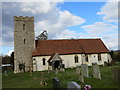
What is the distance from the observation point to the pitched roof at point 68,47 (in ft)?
105

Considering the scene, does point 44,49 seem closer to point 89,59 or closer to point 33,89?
point 89,59

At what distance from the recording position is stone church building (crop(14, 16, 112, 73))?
3050 cm

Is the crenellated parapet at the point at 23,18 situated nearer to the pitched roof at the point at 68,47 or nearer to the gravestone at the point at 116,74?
the pitched roof at the point at 68,47

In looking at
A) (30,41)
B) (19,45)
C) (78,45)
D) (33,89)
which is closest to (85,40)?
(78,45)

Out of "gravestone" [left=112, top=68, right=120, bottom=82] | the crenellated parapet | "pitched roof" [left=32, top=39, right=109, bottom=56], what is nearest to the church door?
"pitched roof" [left=32, top=39, right=109, bottom=56]

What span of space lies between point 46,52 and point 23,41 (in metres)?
5.42

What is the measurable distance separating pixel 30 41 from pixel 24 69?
6.01m

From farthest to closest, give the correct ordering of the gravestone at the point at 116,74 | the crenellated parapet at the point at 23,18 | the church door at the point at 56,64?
the crenellated parapet at the point at 23,18 < the church door at the point at 56,64 < the gravestone at the point at 116,74

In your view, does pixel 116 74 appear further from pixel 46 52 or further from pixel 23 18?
pixel 23 18

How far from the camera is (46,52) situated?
31.5 metres

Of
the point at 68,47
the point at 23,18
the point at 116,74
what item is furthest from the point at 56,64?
the point at 116,74

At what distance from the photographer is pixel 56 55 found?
96.5 feet

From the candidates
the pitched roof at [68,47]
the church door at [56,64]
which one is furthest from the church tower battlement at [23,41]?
the church door at [56,64]

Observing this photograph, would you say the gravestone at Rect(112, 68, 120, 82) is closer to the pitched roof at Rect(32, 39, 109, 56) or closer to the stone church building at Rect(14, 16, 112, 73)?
the stone church building at Rect(14, 16, 112, 73)
